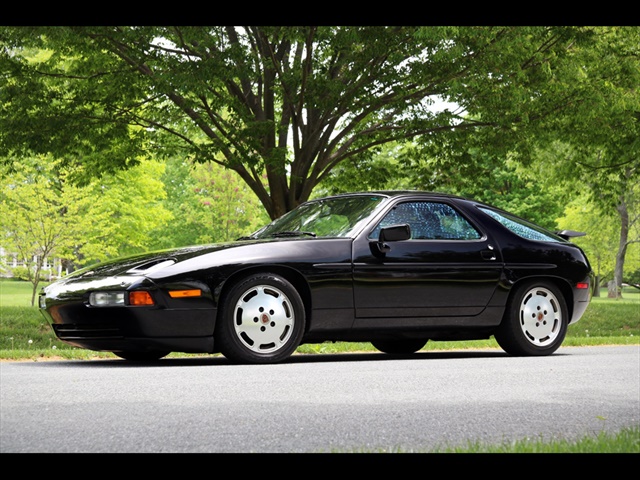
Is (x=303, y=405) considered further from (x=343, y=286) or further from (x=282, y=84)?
(x=282, y=84)

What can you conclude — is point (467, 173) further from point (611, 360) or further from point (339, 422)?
point (339, 422)

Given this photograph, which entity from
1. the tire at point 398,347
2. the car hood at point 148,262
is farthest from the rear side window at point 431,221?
the tire at point 398,347

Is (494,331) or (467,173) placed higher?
(467,173)

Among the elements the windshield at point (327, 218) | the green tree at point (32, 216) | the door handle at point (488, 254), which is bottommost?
the door handle at point (488, 254)

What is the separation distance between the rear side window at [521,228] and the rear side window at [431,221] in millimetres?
388

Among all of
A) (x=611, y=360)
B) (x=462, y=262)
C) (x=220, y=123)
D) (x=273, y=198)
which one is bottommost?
(x=611, y=360)

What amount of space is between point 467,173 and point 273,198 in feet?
15.2

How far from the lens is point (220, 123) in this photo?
736 inches

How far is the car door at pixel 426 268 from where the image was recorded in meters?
8.59

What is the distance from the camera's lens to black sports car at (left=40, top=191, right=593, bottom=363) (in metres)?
7.86

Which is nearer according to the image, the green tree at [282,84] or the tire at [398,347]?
the tire at [398,347]

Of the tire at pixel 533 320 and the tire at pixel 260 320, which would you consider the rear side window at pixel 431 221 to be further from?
the tire at pixel 260 320

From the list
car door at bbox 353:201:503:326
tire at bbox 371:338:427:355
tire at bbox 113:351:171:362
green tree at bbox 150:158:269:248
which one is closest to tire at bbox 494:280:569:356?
car door at bbox 353:201:503:326

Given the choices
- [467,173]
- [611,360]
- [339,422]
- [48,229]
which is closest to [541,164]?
[467,173]
